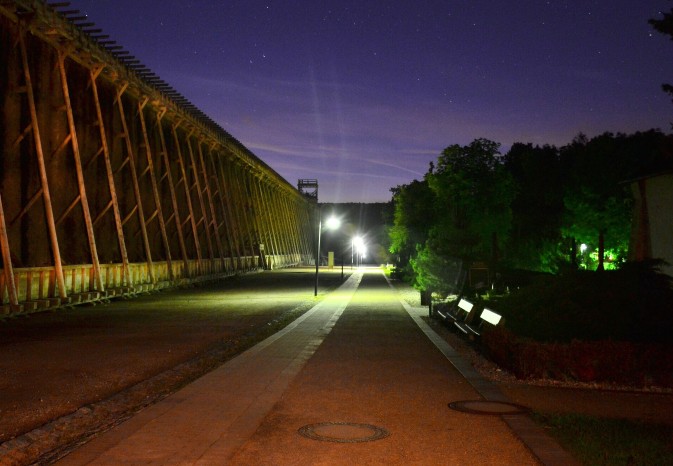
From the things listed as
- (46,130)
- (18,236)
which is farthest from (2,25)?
(18,236)

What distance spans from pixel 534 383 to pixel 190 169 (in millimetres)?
43745

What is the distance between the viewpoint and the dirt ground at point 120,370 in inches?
323

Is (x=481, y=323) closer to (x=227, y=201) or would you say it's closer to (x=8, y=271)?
(x=8, y=271)

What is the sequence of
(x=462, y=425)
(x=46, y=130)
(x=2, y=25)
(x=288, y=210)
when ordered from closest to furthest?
(x=462, y=425) < (x=2, y=25) < (x=46, y=130) < (x=288, y=210)

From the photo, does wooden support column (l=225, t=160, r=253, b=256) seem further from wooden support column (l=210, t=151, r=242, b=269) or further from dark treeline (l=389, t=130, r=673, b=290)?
dark treeline (l=389, t=130, r=673, b=290)

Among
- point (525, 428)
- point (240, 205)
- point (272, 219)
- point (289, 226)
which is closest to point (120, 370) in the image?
point (525, 428)

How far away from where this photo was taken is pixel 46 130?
28594 millimetres

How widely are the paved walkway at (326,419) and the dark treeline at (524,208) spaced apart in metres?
6.17

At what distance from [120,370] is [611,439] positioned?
318 inches

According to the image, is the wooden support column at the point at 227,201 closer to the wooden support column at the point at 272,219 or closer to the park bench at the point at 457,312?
the wooden support column at the point at 272,219

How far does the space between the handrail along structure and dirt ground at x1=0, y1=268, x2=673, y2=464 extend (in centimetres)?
404

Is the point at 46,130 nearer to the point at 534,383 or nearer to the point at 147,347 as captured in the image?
the point at 147,347

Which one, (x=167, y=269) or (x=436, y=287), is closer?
(x=436, y=287)

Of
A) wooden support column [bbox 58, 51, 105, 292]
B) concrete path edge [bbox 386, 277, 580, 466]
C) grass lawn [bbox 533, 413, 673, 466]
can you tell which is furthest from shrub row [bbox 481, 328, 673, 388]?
wooden support column [bbox 58, 51, 105, 292]
